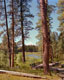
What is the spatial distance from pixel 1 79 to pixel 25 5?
10.6 m

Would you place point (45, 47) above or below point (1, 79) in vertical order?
above

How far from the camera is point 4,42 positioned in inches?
556

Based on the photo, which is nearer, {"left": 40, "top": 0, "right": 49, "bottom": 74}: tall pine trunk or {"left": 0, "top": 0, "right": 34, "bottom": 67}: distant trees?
{"left": 40, "top": 0, "right": 49, "bottom": 74}: tall pine trunk

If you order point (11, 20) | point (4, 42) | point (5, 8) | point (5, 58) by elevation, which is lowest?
point (5, 58)

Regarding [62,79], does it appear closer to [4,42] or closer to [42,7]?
[42,7]

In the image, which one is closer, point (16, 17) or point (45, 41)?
point (45, 41)

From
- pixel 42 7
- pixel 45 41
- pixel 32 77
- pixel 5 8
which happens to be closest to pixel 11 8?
pixel 5 8

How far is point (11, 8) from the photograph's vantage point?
42.6 ft

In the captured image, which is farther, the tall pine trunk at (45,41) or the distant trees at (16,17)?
the distant trees at (16,17)

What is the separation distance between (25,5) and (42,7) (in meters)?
7.67

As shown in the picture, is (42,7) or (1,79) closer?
(1,79)

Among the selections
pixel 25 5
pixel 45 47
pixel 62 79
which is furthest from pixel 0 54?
pixel 62 79

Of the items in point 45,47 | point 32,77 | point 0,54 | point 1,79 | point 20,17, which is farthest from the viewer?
point 20,17

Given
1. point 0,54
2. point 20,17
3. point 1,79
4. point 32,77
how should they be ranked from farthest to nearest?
point 20,17, point 0,54, point 32,77, point 1,79
